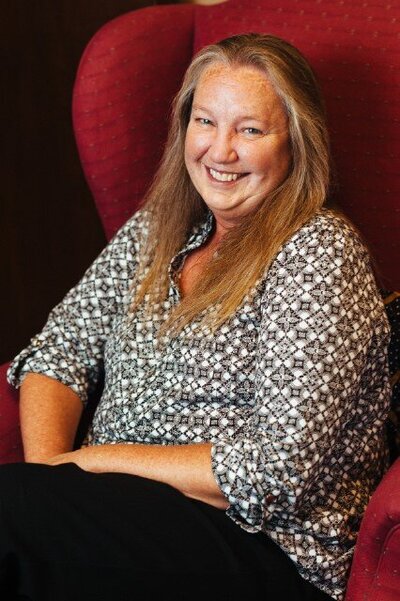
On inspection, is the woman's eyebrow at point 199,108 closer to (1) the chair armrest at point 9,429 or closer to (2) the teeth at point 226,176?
(2) the teeth at point 226,176

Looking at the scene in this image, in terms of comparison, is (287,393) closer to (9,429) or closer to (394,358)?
(394,358)

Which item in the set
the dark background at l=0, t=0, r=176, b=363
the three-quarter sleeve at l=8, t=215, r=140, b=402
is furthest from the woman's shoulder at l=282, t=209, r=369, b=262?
the dark background at l=0, t=0, r=176, b=363

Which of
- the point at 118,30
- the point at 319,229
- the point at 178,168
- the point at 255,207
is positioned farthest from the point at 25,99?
the point at 319,229

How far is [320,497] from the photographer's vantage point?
1539 millimetres

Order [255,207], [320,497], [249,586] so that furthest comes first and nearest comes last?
[255,207] < [320,497] < [249,586]

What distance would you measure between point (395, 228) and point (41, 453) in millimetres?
705

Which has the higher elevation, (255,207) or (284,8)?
(284,8)

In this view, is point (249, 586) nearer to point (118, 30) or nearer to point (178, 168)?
point (178, 168)

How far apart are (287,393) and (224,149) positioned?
0.41 meters

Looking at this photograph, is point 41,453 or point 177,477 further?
point 41,453

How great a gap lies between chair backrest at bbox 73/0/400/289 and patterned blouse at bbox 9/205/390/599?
0.27 m

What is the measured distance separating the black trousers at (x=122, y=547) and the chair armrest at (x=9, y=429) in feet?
0.91

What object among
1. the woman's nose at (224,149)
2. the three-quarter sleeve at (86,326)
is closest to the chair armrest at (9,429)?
the three-quarter sleeve at (86,326)

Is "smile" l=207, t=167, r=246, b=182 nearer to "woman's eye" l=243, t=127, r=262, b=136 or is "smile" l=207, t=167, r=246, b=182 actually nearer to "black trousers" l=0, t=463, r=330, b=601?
"woman's eye" l=243, t=127, r=262, b=136
